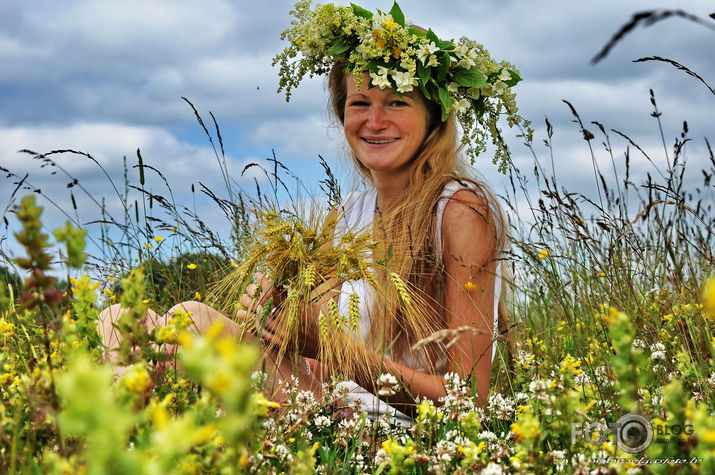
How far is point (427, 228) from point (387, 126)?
2.71 ft

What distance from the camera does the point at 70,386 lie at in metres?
0.65

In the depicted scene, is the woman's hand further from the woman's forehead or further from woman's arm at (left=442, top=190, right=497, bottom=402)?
the woman's forehead

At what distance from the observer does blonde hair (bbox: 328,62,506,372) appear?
3311 millimetres

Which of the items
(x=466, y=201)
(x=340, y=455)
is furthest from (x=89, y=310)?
(x=466, y=201)

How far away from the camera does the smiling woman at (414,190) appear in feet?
10.8

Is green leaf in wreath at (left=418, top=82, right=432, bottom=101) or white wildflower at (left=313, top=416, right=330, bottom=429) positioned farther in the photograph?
green leaf in wreath at (left=418, top=82, right=432, bottom=101)

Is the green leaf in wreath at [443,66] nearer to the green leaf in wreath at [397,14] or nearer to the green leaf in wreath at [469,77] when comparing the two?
the green leaf in wreath at [469,77]

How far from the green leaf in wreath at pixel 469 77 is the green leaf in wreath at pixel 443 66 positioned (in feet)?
0.34

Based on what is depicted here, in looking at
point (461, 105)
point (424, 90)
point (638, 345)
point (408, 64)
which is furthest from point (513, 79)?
point (638, 345)

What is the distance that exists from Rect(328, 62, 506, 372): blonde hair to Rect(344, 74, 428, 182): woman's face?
101 mm

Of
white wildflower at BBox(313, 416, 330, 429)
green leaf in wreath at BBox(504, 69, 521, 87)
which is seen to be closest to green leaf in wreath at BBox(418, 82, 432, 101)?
green leaf in wreath at BBox(504, 69, 521, 87)

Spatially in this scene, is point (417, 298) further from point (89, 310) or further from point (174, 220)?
point (174, 220)

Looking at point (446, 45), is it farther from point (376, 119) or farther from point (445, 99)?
point (376, 119)

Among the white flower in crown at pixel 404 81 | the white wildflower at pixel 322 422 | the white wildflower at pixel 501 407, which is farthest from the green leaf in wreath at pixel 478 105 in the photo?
the white wildflower at pixel 322 422
